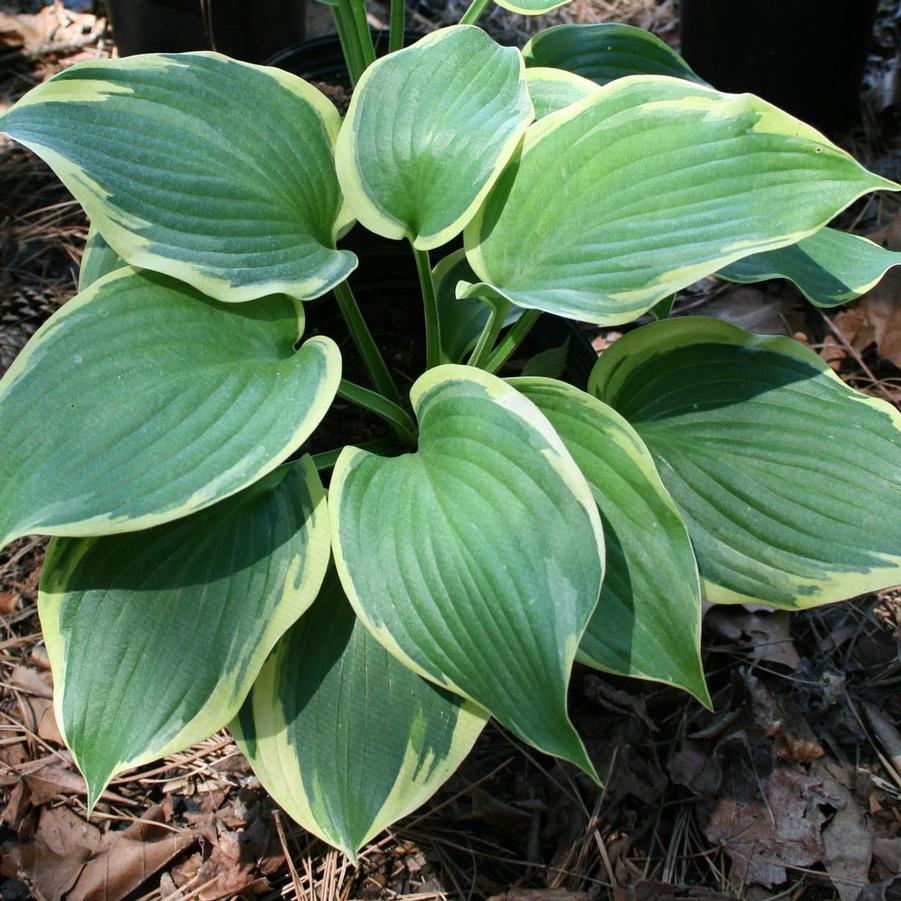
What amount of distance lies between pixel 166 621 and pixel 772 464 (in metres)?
→ 0.67

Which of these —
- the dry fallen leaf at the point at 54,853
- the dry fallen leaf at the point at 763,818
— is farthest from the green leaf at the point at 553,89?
the dry fallen leaf at the point at 54,853

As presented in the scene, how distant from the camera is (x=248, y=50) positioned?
6.31 ft

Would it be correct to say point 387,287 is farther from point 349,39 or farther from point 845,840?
point 845,840

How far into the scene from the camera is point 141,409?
2.85ft

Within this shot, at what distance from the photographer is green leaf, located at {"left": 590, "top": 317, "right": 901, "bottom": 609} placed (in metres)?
0.97

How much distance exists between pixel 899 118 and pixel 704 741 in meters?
1.46

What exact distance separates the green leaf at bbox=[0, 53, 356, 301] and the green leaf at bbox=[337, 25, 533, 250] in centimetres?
8

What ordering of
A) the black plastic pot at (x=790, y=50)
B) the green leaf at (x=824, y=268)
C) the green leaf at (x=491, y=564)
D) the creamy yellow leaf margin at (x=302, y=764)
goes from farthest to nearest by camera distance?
the black plastic pot at (x=790, y=50), the green leaf at (x=824, y=268), the creamy yellow leaf margin at (x=302, y=764), the green leaf at (x=491, y=564)

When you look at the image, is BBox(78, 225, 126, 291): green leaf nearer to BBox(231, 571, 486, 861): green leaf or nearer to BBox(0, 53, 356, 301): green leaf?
BBox(0, 53, 356, 301): green leaf

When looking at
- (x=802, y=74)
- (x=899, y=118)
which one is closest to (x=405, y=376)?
(x=802, y=74)

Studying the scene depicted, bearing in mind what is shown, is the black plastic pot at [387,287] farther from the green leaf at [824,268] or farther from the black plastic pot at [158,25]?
the black plastic pot at [158,25]

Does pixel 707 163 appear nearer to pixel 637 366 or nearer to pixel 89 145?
pixel 637 366

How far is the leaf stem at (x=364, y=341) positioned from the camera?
117cm

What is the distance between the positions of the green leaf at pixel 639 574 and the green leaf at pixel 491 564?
0.38ft
